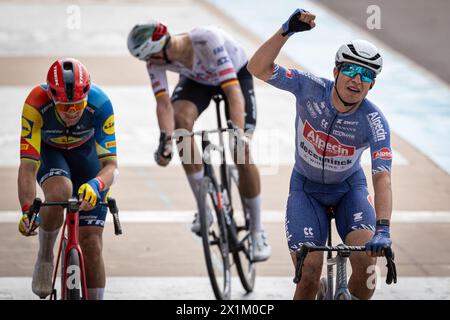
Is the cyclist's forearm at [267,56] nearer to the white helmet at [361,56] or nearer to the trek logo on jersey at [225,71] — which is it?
Answer: the white helmet at [361,56]

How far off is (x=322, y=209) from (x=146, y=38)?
2206mm

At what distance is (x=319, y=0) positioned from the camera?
2138cm

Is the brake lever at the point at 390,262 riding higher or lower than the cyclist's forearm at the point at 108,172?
higher

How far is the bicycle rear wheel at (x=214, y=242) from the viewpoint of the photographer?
813 centimetres

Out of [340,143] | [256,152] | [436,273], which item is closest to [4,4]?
[256,152]

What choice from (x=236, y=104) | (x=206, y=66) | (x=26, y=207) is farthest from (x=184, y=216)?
(x=26, y=207)

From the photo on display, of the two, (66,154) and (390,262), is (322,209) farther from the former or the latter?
(66,154)

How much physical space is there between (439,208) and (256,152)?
2.66 meters

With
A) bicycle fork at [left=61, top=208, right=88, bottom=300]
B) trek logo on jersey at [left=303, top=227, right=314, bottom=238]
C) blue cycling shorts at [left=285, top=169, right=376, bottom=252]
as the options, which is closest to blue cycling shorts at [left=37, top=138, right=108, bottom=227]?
bicycle fork at [left=61, top=208, right=88, bottom=300]

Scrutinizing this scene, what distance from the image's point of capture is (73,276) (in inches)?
259

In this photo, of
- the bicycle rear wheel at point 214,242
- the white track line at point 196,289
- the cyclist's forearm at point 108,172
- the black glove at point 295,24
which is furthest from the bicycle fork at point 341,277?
the white track line at point 196,289

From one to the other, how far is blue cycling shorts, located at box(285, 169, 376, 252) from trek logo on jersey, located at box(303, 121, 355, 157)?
9.5 inches

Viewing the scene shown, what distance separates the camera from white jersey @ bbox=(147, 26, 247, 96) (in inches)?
340
